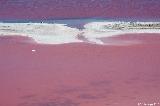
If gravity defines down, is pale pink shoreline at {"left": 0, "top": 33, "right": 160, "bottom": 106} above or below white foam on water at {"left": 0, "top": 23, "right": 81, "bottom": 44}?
below

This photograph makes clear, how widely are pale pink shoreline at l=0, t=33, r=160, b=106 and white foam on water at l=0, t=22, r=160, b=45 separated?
63 centimetres

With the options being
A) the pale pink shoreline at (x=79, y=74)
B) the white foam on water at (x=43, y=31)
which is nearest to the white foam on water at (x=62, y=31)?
the white foam on water at (x=43, y=31)

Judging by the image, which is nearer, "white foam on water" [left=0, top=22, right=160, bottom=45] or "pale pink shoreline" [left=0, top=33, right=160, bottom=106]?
"pale pink shoreline" [left=0, top=33, right=160, bottom=106]

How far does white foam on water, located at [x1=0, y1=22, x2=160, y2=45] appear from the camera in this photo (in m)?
11.6

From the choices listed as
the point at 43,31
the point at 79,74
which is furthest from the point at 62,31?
the point at 79,74

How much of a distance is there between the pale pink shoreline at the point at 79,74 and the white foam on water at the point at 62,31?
0.63 m

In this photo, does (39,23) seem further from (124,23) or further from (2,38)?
(124,23)

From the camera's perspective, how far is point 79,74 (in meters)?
8.82

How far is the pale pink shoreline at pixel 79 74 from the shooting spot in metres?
7.42

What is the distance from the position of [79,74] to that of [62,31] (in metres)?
3.83

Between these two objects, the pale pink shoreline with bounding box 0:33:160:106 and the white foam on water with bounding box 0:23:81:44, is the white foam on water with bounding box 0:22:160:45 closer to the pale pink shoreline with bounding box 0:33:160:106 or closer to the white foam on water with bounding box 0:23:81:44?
the white foam on water with bounding box 0:23:81:44

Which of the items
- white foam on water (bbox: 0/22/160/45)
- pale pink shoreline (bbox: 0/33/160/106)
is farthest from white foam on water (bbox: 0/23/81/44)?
pale pink shoreline (bbox: 0/33/160/106)

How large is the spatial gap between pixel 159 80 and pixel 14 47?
466cm

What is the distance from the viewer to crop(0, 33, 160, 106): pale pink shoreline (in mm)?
7418
